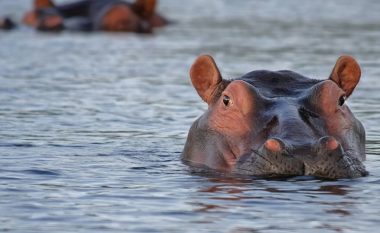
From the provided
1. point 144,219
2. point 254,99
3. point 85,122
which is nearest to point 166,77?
point 85,122

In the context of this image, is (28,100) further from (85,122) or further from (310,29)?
(310,29)

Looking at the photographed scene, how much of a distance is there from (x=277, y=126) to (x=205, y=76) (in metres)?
1.40

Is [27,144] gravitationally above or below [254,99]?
below

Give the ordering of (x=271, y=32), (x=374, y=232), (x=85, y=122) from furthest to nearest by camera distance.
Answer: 1. (x=271, y=32)
2. (x=85, y=122)
3. (x=374, y=232)

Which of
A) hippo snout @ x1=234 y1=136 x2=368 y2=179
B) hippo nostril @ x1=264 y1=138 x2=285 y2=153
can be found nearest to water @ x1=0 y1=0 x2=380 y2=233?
hippo snout @ x1=234 y1=136 x2=368 y2=179

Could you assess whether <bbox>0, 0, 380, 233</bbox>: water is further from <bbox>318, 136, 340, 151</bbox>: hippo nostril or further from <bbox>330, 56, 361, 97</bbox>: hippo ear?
<bbox>330, 56, 361, 97</bbox>: hippo ear

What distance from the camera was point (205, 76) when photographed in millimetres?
9891

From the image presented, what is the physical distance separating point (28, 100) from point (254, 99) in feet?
18.2

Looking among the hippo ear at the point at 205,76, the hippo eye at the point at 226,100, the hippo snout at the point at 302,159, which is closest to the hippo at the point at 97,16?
the hippo ear at the point at 205,76

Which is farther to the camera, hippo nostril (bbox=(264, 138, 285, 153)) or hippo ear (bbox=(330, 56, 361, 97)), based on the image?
hippo ear (bbox=(330, 56, 361, 97))

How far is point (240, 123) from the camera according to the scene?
9.02 metres

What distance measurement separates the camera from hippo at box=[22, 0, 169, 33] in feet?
83.7

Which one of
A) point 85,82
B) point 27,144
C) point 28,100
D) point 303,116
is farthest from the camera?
point 85,82

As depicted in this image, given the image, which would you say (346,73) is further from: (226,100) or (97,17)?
(97,17)
